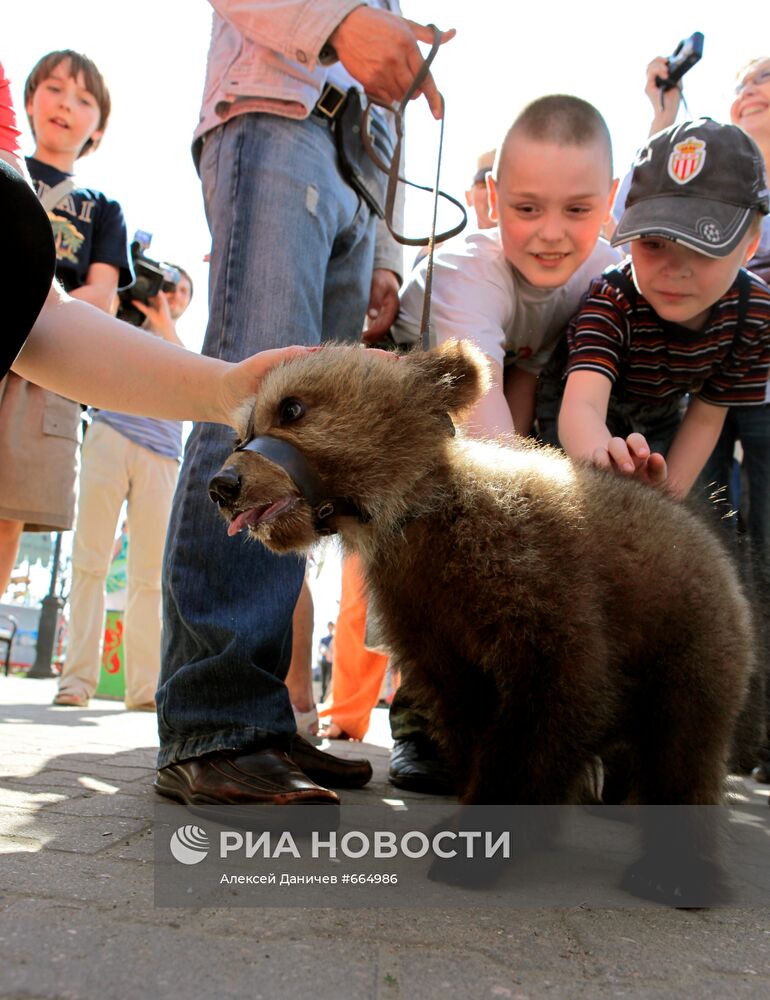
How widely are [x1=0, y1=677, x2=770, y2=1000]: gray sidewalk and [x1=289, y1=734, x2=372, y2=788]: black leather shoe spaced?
43.3 inches

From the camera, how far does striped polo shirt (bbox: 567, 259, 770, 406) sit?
3.80m

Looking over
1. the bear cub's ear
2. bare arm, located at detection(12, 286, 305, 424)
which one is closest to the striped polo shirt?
the bear cub's ear

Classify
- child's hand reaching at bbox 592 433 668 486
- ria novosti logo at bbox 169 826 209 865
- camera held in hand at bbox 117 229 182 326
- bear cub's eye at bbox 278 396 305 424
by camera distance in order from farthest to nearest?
camera held in hand at bbox 117 229 182 326 → child's hand reaching at bbox 592 433 668 486 → bear cub's eye at bbox 278 396 305 424 → ria novosti logo at bbox 169 826 209 865

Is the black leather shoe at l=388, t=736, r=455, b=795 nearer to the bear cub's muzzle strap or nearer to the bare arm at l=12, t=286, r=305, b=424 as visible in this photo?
the bear cub's muzzle strap

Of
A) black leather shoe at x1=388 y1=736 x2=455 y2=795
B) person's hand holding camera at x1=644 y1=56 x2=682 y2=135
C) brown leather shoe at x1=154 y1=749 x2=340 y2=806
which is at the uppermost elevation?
person's hand holding camera at x1=644 y1=56 x2=682 y2=135

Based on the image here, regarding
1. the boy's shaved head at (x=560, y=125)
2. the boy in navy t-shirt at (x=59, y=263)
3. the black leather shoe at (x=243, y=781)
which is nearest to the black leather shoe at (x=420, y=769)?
the black leather shoe at (x=243, y=781)

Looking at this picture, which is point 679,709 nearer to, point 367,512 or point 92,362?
point 367,512

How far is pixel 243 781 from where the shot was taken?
267 centimetres

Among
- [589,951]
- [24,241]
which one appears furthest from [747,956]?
[24,241]

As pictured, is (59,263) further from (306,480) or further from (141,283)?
(306,480)

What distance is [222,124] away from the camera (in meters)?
3.50

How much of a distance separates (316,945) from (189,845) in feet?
2.02

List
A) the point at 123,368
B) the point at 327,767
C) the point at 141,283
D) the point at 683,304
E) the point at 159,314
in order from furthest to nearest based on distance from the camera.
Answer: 1. the point at 159,314
2. the point at 141,283
3. the point at 683,304
4. the point at 327,767
5. the point at 123,368

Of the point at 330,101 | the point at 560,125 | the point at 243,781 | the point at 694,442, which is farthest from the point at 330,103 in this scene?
the point at 243,781
